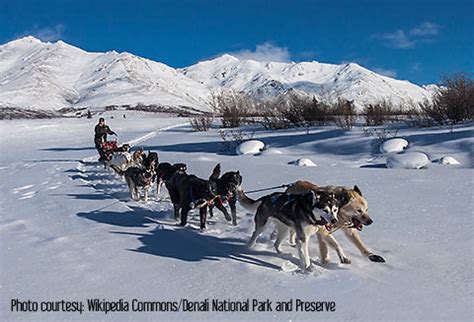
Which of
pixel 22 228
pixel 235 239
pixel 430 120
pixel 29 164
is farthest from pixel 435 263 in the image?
pixel 29 164

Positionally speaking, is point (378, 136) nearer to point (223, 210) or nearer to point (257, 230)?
point (223, 210)

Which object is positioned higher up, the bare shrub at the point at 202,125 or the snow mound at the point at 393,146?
the bare shrub at the point at 202,125

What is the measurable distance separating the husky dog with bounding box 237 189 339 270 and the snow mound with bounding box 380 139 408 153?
668 cm

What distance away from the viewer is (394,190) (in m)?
6.59

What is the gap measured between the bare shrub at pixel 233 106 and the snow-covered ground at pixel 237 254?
11821 millimetres

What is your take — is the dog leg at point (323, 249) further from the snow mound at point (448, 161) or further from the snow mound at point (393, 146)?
the snow mound at point (393, 146)

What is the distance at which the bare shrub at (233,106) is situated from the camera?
2048cm

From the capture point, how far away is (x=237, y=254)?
4621 mm

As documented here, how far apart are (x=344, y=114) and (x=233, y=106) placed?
5695 mm

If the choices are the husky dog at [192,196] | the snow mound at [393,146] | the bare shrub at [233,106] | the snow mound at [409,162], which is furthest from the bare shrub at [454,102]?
the husky dog at [192,196]

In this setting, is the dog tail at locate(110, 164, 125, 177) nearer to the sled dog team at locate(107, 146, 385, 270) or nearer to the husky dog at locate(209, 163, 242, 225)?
the sled dog team at locate(107, 146, 385, 270)

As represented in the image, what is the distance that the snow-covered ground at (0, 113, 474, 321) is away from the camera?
355cm

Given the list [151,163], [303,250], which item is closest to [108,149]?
[151,163]

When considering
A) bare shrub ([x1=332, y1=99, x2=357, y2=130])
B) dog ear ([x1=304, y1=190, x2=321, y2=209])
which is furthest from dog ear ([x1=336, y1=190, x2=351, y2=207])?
bare shrub ([x1=332, y1=99, x2=357, y2=130])
